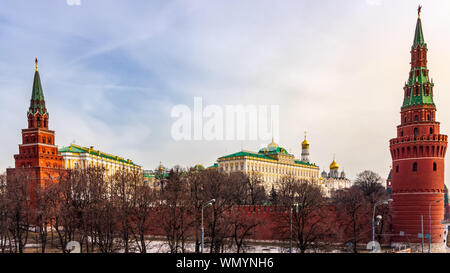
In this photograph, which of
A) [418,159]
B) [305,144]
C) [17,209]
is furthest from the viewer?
[305,144]

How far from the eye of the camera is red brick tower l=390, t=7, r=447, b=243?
156ft

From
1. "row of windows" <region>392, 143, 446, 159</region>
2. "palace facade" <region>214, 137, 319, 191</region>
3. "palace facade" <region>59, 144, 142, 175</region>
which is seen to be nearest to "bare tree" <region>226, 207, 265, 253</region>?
"row of windows" <region>392, 143, 446, 159</region>

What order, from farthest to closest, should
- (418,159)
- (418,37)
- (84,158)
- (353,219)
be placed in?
(84,158) → (353,219) → (418,37) → (418,159)

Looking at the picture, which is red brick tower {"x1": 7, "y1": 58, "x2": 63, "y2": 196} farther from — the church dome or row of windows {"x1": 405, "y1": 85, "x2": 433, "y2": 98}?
the church dome

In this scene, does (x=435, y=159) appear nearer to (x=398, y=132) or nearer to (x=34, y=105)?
(x=398, y=132)

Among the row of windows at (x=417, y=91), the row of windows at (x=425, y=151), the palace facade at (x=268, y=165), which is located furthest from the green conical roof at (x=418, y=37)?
the palace facade at (x=268, y=165)

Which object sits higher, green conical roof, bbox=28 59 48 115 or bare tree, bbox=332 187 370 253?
green conical roof, bbox=28 59 48 115

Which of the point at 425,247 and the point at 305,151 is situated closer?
the point at 425,247

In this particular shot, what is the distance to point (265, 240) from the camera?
194 feet

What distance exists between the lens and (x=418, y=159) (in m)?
48.3

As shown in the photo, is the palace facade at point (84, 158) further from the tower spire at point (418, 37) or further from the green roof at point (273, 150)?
the tower spire at point (418, 37)

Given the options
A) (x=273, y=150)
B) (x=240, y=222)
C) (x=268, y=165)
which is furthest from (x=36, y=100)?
(x=273, y=150)

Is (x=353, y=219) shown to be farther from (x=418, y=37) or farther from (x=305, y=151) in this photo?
(x=305, y=151)
